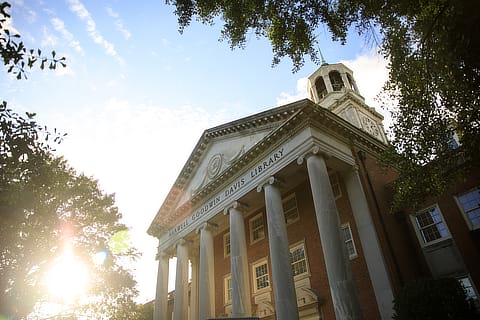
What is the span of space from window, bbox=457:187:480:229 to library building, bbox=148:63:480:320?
0.04 m

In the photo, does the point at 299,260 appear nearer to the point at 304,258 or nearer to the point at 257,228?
the point at 304,258

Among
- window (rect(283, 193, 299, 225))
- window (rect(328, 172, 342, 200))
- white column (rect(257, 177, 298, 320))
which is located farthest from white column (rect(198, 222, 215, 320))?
window (rect(328, 172, 342, 200))

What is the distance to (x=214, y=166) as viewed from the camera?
21.9 m

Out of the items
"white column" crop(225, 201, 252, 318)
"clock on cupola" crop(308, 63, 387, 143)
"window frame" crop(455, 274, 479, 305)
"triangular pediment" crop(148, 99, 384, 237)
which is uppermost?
"clock on cupola" crop(308, 63, 387, 143)

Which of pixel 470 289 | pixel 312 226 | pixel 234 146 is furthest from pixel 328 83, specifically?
pixel 470 289

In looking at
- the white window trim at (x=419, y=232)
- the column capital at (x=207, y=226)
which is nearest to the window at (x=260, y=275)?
the column capital at (x=207, y=226)

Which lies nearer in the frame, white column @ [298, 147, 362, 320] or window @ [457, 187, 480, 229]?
white column @ [298, 147, 362, 320]

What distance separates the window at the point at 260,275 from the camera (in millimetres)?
19156

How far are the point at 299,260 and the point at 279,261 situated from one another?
4818mm

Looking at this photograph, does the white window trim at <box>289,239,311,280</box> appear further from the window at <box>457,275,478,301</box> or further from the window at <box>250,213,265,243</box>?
the window at <box>457,275,478,301</box>

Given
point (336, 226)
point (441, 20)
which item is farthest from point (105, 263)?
point (441, 20)

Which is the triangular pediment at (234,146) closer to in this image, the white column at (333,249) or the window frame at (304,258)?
the white column at (333,249)

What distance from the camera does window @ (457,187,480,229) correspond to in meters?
14.3

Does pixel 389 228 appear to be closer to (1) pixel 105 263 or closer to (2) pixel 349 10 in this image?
(2) pixel 349 10
